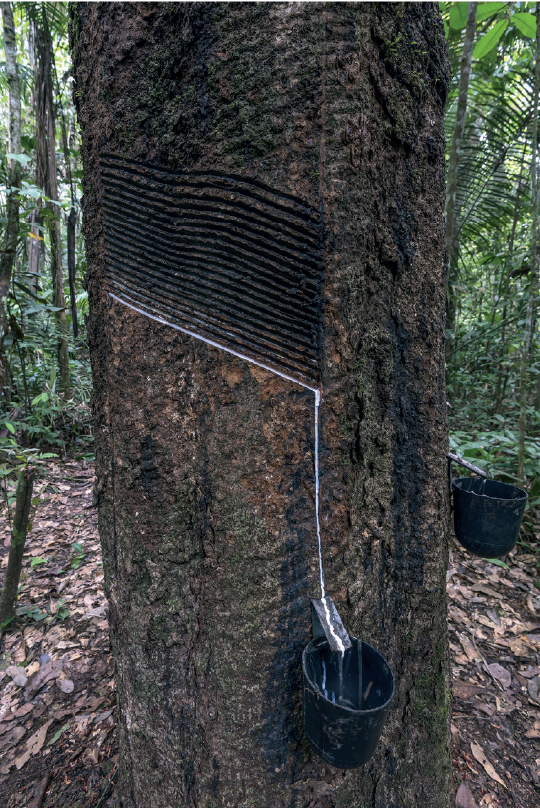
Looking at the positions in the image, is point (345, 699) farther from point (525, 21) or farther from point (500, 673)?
point (525, 21)

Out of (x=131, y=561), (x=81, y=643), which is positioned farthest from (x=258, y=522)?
(x=81, y=643)

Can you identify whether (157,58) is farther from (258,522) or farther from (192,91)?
(258,522)

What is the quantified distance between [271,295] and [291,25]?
0.58 m

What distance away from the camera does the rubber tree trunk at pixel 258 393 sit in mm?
980

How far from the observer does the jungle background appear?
5.66ft

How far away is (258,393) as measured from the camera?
1023 millimetres

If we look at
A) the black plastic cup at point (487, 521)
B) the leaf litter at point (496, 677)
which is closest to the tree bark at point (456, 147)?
the leaf litter at point (496, 677)

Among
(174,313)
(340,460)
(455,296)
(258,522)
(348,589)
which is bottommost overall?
(348,589)

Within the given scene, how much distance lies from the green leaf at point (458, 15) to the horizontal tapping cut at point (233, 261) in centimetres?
391

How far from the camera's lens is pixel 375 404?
115cm

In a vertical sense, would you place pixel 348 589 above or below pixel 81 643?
above

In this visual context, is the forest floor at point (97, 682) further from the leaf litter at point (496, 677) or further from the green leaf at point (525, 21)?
the green leaf at point (525, 21)

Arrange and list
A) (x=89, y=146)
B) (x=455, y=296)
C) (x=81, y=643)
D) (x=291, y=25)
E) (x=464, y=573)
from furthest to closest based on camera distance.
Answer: (x=455, y=296) < (x=464, y=573) < (x=81, y=643) < (x=89, y=146) < (x=291, y=25)

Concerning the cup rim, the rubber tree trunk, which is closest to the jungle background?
the rubber tree trunk
